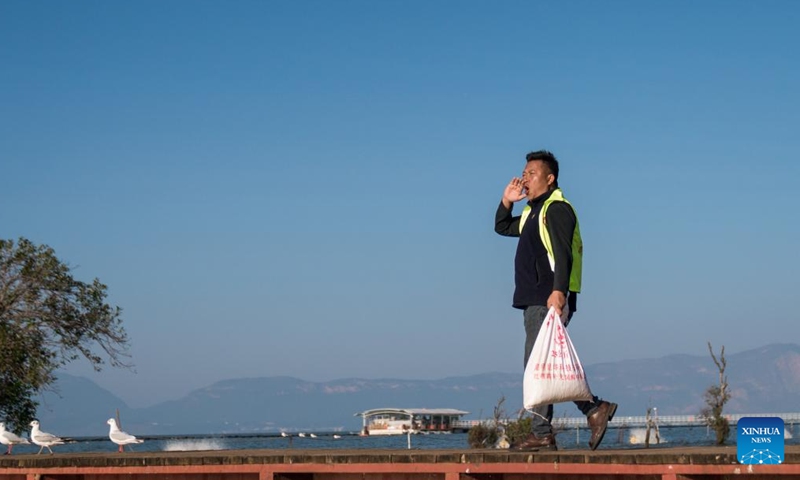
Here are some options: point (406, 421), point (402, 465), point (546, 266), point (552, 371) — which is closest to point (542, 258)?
point (546, 266)

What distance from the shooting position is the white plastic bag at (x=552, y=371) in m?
8.99

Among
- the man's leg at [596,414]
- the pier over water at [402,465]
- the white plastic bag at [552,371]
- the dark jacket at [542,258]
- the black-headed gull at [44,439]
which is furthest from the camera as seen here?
the black-headed gull at [44,439]

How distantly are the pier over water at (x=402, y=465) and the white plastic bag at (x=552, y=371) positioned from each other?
45 centimetres

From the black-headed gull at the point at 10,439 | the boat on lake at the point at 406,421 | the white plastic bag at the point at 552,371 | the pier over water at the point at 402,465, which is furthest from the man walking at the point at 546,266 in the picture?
the boat on lake at the point at 406,421

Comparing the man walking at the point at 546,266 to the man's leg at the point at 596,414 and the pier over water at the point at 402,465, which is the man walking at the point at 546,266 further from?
the pier over water at the point at 402,465

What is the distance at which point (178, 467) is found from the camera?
1018cm

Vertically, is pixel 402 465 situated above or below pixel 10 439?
below

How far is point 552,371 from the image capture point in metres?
9.01

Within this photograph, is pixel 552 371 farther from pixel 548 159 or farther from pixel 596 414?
pixel 548 159

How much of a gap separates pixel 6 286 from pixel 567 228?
22.8m

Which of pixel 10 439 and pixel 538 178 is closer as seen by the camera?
pixel 538 178

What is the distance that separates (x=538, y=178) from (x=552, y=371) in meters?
1.98

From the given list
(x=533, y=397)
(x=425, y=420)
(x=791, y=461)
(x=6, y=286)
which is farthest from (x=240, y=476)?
(x=425, y=420)

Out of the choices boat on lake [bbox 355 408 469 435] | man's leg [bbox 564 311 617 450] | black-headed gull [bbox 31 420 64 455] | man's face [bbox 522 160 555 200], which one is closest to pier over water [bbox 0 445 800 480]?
man's leg [bbox 564 311 617 450]
